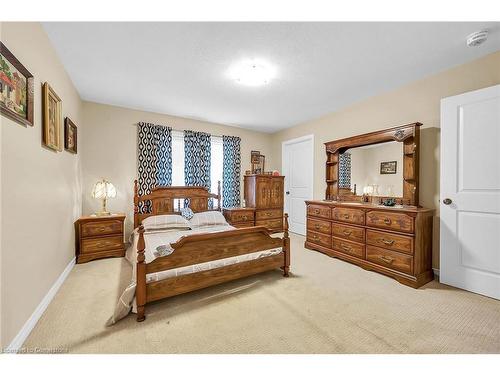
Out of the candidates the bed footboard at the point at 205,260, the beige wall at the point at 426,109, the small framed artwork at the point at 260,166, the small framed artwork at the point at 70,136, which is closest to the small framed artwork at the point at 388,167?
the beige wall at the point at 426,109

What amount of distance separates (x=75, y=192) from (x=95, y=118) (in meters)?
1.36

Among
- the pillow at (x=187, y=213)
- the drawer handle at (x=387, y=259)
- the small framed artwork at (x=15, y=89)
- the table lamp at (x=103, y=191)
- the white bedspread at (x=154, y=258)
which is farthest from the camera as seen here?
the pillow at (x=187, y=213)

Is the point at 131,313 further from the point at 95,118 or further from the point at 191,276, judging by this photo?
the point at 95,118

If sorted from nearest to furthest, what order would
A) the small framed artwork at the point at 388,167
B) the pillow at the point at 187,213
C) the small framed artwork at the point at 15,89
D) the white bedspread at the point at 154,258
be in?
the small framed artwork at the point at 15,89 → the white bedspread at the point at 154,258 → the small framed artwork at the point at 388,167 → the pillow at the point at 187,213

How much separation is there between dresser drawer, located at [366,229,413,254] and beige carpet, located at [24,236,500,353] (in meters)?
0.41

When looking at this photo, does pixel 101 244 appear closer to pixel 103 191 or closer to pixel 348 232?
pixel 103 191

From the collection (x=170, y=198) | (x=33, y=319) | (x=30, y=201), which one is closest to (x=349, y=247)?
(x=170, y=198)

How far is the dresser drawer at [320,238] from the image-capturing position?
11.1ft

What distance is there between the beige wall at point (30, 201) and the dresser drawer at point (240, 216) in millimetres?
2602

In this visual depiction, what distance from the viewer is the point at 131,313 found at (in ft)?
6.08

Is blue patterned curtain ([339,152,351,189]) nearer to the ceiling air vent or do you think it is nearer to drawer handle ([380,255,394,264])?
drawer handle ([380,255,394,264])

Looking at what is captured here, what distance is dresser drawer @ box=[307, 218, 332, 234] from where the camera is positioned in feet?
11.1

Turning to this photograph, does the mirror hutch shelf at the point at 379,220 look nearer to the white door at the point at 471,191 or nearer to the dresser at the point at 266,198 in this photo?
the white door at the point at 471,191
